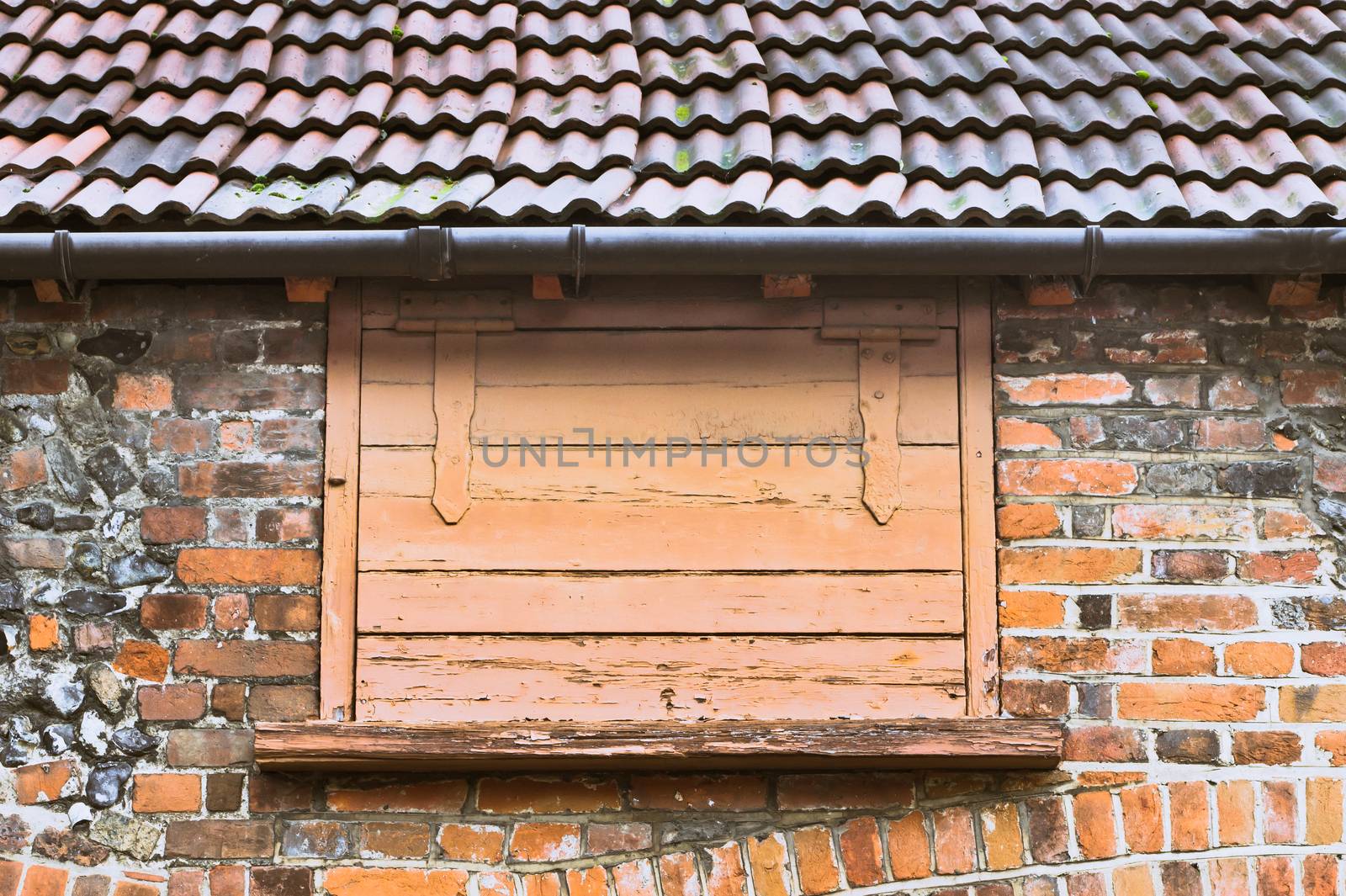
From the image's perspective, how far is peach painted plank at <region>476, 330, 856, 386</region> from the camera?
300 cm

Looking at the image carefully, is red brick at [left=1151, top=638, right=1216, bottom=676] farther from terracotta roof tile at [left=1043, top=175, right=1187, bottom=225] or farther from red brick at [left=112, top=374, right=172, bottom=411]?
red brick at [left=112, top=374, right=172, bottom=411]

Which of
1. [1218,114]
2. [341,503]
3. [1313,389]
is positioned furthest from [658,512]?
[1218,114]

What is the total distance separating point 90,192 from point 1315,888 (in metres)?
3.35

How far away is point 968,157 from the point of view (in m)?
2.99

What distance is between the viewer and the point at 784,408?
2.99 metres

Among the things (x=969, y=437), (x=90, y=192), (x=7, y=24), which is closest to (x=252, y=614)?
(x=90, y=192)

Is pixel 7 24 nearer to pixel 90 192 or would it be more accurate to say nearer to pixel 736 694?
pixel 90 192

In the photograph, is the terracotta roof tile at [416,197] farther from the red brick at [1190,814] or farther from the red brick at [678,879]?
the red brick at [1190,814]

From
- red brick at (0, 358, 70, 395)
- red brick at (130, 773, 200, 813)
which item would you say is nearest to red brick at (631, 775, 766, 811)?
red brick at (130, 773, 200, 813)

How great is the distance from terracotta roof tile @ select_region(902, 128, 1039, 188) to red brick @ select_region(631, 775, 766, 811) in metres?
1.55

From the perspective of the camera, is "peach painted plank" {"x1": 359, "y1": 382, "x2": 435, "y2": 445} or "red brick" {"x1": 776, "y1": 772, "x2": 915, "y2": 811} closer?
"red brick" {"x1": 776, "y1": 772, "x2": 915, "y2": 811}

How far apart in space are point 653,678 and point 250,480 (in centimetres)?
113

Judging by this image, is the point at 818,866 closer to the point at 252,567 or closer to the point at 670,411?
the point at 670,411

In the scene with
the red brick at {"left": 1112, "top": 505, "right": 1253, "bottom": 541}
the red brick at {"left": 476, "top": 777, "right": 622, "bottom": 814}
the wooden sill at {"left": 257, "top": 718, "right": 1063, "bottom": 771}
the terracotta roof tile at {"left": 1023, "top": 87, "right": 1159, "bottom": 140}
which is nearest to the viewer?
the wooden sill at {"left": 257, "top": 718, "right": 1063, "bottom": 771}
